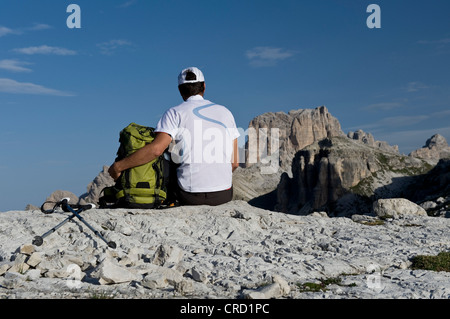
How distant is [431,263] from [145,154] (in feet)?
23.2

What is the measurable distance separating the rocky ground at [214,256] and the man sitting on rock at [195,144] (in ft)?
2.24

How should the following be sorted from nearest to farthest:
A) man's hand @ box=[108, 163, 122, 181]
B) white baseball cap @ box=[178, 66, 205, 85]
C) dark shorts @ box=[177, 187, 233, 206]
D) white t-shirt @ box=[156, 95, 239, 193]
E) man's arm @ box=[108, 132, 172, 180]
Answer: man's arm @ box=[108, 132, 172, 180]
man's hand @ box=[108, 163, 122, 181]
white t-shirt @ box=[156, 95, 239, 193]
white baseball cap @ box=[178, 66, 205, 85]
dark shorts @ box=[177, 187, 233, 206]

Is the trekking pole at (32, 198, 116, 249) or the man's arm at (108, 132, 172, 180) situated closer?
the trekking pole at (32, 198, 116, 249)

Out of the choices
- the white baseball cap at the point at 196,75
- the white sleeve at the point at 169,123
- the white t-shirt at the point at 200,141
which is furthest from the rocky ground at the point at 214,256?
the white baseball cap at the point at 196,75

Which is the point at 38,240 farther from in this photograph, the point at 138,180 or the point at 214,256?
the point at 214,256

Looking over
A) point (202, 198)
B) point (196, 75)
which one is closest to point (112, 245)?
point (202, 198)

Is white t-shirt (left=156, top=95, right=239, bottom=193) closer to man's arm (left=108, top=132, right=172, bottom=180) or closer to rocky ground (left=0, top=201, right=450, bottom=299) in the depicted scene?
man's arm (left=108, top=132, right=172, bottom=180)

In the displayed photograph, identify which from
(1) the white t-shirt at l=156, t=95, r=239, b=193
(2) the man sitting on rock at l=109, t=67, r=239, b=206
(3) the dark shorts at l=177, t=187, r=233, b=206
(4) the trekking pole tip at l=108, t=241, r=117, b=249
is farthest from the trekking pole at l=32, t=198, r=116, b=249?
(1) the white t-shirt at l=156, t=95, r=239, b=193

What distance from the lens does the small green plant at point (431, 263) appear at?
9.21 meters

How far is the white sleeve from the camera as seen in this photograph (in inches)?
443

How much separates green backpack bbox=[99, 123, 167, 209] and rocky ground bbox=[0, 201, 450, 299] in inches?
13.1
